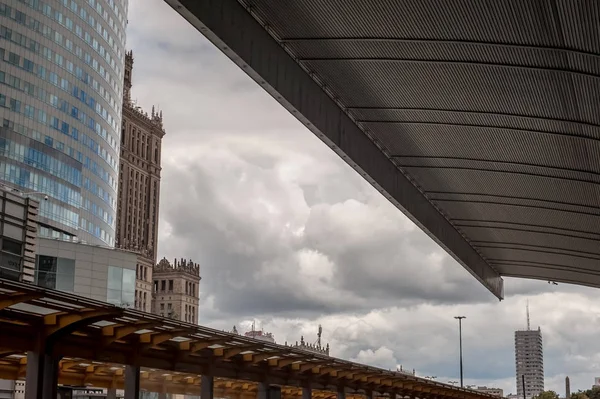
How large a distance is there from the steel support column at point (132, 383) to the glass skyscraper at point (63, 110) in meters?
70.8

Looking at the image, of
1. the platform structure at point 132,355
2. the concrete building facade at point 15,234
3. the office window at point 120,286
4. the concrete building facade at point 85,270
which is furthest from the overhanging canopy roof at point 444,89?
the office window at point 120,286

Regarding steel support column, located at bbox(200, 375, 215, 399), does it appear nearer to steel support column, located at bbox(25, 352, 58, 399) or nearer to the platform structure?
the platform structure

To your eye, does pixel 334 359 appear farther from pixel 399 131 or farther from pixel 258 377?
pixel 399 131

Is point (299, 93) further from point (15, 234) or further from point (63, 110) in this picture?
point (63, 110)

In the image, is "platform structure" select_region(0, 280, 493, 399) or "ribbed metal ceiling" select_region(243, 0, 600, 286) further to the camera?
"ribbed metal ceiling" select_region(243, 0, 600, 286)

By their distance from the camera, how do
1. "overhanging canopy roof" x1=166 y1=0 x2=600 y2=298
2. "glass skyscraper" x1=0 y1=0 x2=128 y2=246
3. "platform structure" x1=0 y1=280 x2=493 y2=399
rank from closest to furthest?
"platform structure" x1=0 y1=280 x2=493 y2=399
"overhanging canopy roof" x1=166 y1=0 x2=600 y2=298
"glass skyscraper" x1=0 y1=0 x2=128 y2=246

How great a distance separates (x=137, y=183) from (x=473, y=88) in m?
169

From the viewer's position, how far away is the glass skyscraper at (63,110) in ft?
313

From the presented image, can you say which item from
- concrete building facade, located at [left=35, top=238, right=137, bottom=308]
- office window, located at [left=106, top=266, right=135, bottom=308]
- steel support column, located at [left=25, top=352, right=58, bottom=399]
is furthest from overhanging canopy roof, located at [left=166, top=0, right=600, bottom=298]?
office window, located at [left=106, top=266, right=135, bottom=308]

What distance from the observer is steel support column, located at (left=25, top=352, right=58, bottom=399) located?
20.2 metres

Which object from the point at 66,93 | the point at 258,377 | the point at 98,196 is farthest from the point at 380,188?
the point at 98,196

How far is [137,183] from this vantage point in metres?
191

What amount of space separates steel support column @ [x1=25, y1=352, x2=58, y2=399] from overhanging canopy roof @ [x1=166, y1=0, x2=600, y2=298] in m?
7.94

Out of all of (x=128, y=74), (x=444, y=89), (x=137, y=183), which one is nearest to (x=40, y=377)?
(x=444, y=89)
